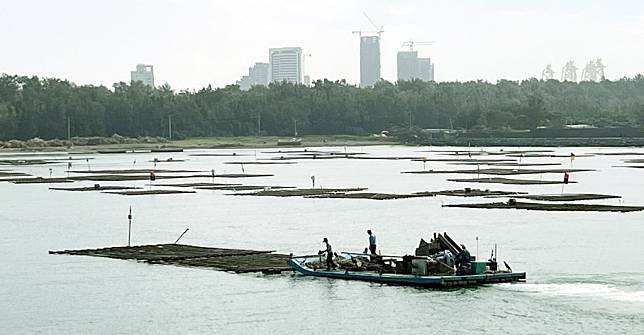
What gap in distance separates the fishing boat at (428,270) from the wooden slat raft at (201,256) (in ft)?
9.16

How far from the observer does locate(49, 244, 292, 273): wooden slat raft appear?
4181cm

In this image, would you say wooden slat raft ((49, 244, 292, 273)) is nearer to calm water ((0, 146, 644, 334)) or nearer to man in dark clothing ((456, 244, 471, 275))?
calm water ((0, 146, 644, 334))

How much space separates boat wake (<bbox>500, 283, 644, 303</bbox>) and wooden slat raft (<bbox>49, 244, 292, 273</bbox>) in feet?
27.7

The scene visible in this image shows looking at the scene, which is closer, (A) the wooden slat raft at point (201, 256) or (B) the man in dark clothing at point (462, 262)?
(B) the man in dark clothing at point (462, 262)

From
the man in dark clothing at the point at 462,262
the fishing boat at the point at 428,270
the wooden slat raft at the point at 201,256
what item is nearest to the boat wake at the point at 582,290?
the fishing boat at the point at 428,270

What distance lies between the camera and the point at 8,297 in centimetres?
3741

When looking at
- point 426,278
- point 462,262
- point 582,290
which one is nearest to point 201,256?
point 426,278

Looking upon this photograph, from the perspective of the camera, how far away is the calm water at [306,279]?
32688 millimetres

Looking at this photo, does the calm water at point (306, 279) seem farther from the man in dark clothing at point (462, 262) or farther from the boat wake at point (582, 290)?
the man in dark clothing at point (462, 262)

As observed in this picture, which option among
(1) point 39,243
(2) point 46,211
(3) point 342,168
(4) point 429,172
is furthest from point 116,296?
(3) point 342,168

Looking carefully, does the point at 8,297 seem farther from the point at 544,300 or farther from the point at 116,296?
the point at 544,300

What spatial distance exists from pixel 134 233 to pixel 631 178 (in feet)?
153

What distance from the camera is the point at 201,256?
44719mm

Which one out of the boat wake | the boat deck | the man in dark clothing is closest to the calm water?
the boat wake
